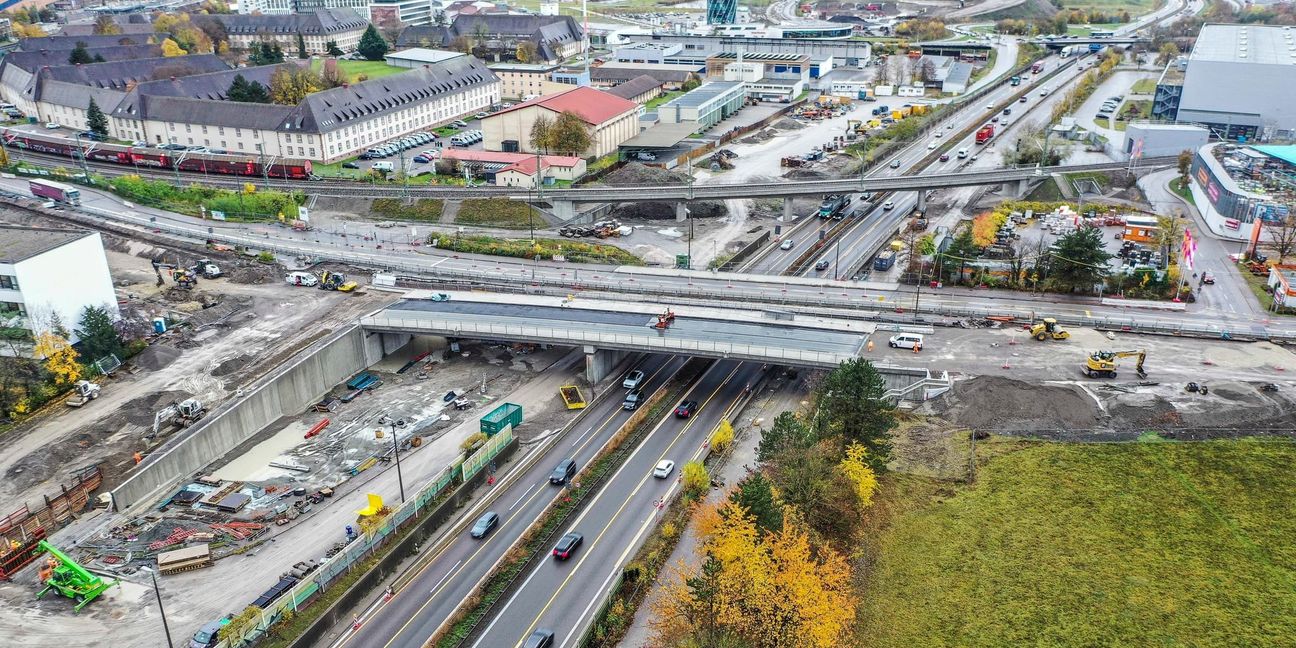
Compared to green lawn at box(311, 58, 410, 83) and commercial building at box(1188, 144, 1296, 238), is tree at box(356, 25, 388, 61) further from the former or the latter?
commercial building at box(1188, 144, 1296, 238)

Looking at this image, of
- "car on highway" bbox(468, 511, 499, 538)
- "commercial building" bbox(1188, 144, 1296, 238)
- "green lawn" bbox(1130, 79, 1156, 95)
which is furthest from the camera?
"green lawn" bbox(1130, 79, 1156, 95)

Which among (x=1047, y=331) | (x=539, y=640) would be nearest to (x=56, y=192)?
(x=539, y=640)

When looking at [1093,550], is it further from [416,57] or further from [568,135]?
[416,57]

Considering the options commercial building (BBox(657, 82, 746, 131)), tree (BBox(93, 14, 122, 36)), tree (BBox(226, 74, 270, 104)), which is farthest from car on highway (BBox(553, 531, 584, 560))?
tree (BBox(93, 14, 122, 36))

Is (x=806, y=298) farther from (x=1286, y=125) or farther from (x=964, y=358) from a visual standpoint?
(x=1286, y=125)

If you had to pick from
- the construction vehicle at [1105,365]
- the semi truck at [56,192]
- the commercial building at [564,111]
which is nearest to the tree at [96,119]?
the semi truck at [56,192]
